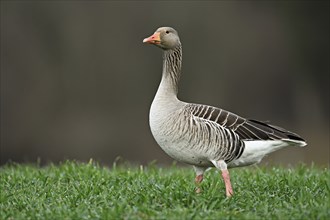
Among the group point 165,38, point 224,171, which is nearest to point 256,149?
point 224,171

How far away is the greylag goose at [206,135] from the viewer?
7359mm

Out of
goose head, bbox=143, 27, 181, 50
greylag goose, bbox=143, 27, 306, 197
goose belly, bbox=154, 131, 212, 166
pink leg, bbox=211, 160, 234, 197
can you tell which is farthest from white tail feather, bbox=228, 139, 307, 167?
goose head, bbox=143, 27, 181, 50

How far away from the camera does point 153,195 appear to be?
6.87 meters

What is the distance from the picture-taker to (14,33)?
19.3m

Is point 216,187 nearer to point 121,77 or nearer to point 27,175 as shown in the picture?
point 27,175

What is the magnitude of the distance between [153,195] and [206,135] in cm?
93

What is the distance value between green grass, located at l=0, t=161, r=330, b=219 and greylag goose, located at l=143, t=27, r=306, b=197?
1.04 feet

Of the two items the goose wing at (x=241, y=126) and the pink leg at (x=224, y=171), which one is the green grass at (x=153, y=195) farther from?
the goose wing at (x=241, y=126)

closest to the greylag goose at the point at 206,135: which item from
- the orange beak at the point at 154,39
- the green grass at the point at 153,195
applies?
the orange beak at the point at 154,39

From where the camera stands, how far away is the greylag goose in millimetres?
7359

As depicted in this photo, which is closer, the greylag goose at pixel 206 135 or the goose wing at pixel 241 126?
the greylag goose at pixel 206 135

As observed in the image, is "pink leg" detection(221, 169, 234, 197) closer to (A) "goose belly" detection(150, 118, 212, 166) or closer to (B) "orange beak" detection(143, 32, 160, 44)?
(A) "goose belly" detection(150, 118, 212, 166)

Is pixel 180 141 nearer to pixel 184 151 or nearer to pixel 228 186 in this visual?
pixel 184 151

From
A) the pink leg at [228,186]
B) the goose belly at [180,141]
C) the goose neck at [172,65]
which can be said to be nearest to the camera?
the pink leg at [228,186]
